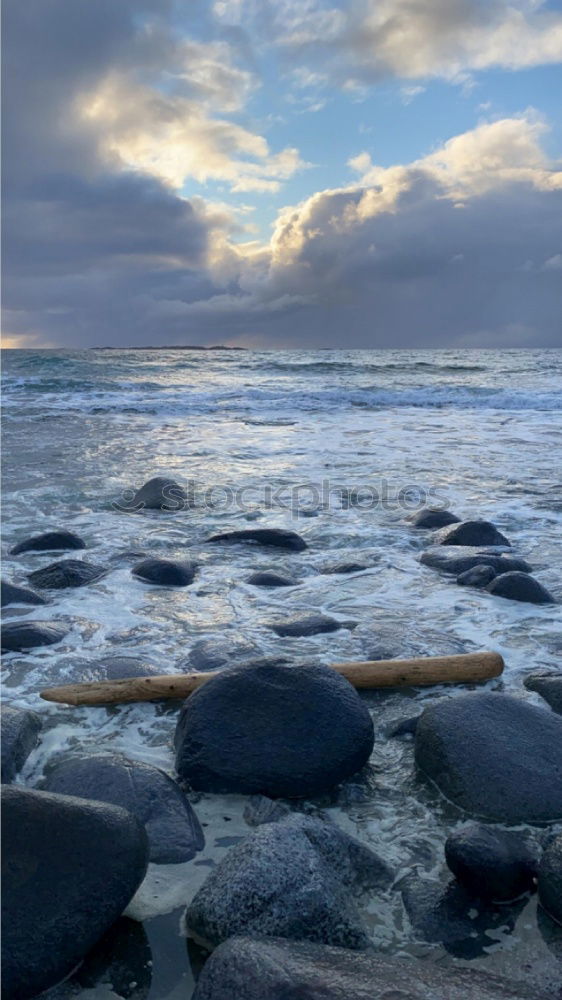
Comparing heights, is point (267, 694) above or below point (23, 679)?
above

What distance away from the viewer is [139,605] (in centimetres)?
494

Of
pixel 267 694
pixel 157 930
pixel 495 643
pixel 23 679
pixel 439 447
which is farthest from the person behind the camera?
pixel 439 447

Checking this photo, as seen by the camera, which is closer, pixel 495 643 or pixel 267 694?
pixel 267 694

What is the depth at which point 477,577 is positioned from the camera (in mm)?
5383

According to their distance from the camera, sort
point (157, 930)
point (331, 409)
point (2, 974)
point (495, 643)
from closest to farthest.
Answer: point (2, 974) → point (157, 930) → point (495, 643) → point (331, 409)

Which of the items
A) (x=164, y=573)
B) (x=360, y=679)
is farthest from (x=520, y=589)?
(x=164, y=573)

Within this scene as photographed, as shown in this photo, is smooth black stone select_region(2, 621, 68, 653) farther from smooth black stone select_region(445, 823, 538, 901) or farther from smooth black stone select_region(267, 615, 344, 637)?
smooth black stone select_region(445, 823, 538, 901)

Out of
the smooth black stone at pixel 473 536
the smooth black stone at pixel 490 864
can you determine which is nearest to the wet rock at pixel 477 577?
the smooth black stone at pixel 473 536

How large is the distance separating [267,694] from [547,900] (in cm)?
123

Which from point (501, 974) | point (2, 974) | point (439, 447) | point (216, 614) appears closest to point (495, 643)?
point (216, 614)

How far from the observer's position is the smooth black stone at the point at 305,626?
14.5 ft

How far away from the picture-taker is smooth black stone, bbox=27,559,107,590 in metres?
5.31

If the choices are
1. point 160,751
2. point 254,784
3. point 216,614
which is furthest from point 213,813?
point 216,614

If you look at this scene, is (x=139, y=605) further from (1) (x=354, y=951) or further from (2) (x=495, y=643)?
(1) (x=354, y=951)
